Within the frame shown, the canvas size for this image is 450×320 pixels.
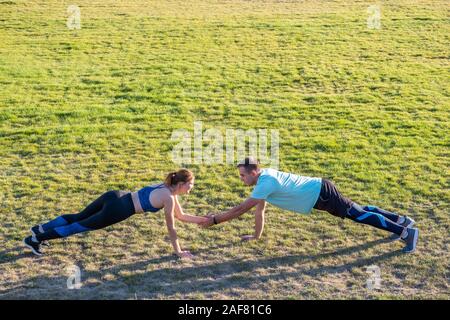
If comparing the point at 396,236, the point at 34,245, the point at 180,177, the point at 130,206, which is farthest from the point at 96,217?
the point at 396,236

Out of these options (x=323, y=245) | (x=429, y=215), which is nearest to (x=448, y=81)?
(x=429, y=215)

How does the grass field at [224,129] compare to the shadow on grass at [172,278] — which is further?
the grass field at [224,129]

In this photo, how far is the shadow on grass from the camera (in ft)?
22.9

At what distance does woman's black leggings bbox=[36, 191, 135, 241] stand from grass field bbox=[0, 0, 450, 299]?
1.29 ft

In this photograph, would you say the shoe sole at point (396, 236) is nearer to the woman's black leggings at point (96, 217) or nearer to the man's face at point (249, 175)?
the man's face at point (249, 175)

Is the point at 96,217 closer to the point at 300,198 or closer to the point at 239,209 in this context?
the point at 239,209

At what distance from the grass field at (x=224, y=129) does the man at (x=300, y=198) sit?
401 millimetres

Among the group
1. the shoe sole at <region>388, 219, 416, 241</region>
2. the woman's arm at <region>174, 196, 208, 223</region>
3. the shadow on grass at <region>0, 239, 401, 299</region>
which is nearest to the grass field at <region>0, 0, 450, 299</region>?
the shadow on grass at <region>0, 239, 401, 299</region>

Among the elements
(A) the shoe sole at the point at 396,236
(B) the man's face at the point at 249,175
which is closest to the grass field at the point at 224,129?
(A) the shoe sole at the point at 396,236

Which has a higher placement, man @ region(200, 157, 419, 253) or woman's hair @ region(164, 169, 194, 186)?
woman's hair @ region(164, 169, 194, 186)

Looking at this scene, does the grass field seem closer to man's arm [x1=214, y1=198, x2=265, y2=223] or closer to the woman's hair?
man's arm [x1=214, y1=198, x2=265, y2=223]

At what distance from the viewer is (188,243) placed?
825cm

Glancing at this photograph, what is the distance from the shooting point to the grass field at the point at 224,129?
7.49 m
